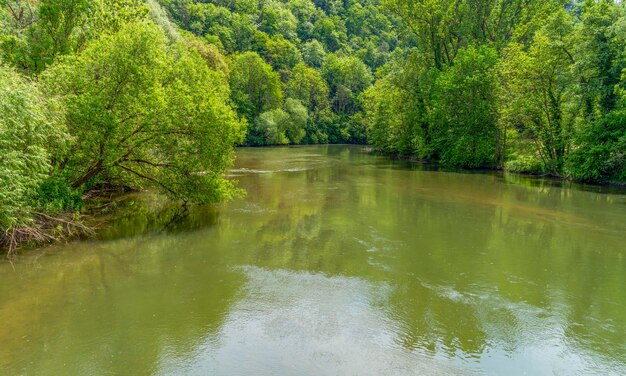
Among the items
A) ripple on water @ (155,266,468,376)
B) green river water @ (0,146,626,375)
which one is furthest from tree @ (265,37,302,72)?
ripple on water @ (155,266,468,376)

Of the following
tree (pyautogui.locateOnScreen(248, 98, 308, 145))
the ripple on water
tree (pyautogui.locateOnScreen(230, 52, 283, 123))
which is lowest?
the ripple on water

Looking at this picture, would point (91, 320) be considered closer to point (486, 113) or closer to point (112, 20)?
point (112, 20)

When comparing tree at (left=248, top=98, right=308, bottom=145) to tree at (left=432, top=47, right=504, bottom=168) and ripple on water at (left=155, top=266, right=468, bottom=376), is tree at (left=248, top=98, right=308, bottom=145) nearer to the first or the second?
tree at (left=432, top=47, right=504, bottom=168)

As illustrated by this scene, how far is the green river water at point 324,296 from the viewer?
23.5ft

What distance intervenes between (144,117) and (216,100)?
2.81 meters

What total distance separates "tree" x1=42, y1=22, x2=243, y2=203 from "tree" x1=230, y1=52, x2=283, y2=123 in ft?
182

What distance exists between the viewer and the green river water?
7176mm

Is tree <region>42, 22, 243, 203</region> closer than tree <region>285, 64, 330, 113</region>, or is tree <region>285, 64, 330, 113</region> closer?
tree <region>42, 22, 243, 203</region>

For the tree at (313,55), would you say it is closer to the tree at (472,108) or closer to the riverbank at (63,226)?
the tree at (472,108)

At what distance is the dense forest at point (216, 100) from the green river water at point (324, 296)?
232 cm

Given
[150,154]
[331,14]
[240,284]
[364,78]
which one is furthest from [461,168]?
[331,14]

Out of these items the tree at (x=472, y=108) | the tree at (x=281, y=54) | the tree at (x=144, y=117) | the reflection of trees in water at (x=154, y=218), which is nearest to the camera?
the tree at (x=144, y=117)

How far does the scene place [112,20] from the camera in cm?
1917

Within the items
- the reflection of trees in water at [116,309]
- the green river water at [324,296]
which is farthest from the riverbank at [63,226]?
the reflection of trees in water at [116,309]
